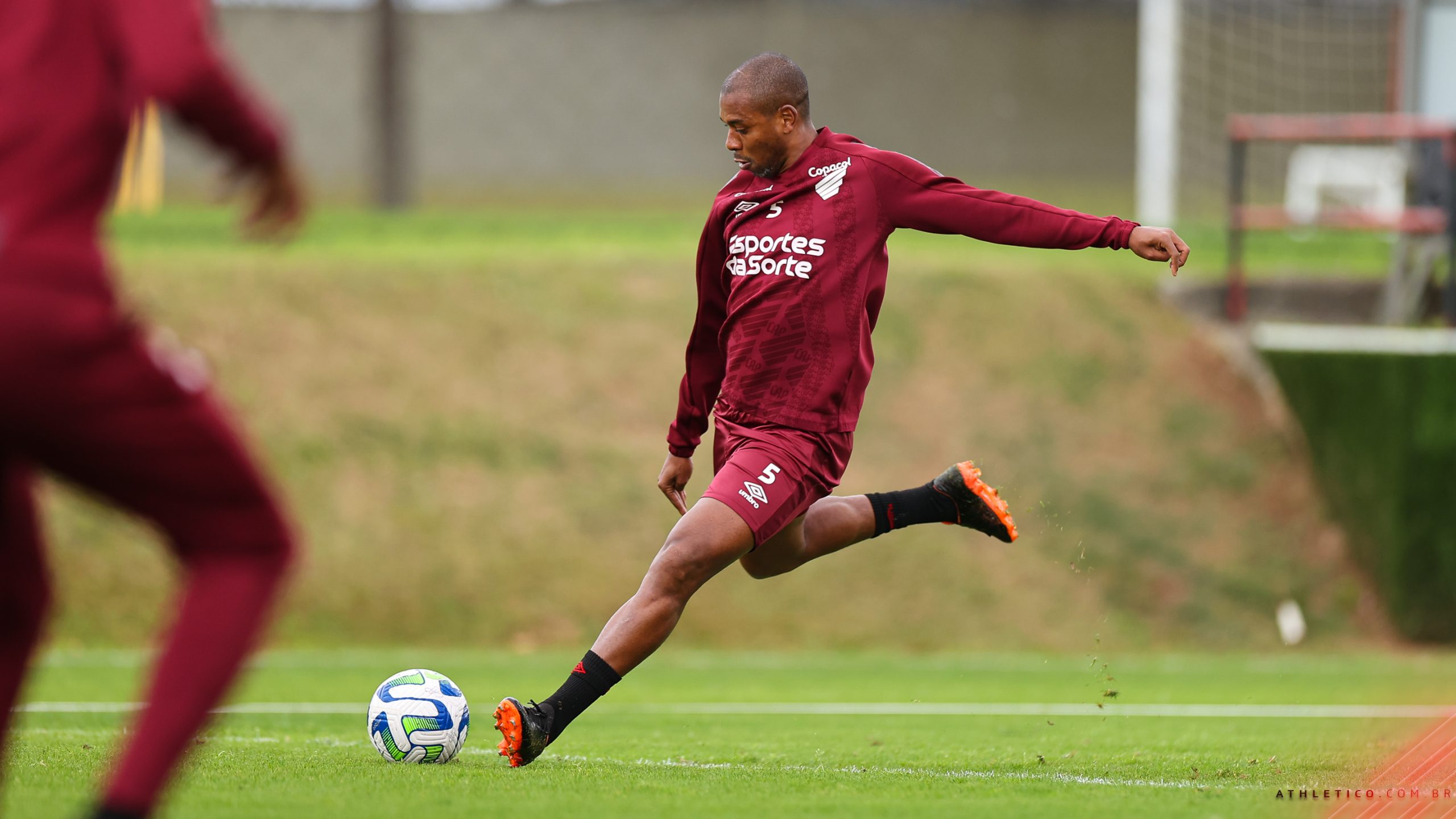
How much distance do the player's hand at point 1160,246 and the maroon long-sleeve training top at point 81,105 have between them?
3.28m

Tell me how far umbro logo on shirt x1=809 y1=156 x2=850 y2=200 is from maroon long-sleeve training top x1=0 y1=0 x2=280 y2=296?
2971 mm

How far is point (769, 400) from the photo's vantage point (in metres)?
5.86

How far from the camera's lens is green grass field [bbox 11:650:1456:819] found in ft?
15.7

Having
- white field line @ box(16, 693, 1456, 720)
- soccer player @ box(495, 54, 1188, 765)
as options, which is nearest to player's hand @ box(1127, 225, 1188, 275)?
soccer player @ box(495, 54, 1188, 765)

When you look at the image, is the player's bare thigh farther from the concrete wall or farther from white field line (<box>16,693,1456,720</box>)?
the concrete wall

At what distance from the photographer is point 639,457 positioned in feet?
48.6

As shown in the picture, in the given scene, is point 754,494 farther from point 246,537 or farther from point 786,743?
point 246,537

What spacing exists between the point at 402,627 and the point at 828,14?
1411cm

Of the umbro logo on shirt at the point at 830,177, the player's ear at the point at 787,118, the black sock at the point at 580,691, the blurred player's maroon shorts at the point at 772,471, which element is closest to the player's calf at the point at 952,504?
the blurred player's maroon shorts at the point at 772,471

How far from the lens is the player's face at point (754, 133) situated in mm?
5840

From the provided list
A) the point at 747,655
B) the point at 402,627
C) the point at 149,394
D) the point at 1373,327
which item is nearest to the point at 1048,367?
the point at 1373,327

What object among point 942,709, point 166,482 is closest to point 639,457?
point 942,709

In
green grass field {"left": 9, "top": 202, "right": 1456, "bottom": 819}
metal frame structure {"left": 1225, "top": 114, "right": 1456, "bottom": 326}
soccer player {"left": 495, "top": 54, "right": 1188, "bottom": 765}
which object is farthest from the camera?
metal frame structure {"left": 1225, "top": 114, "right": 1456, "bottom": 326}

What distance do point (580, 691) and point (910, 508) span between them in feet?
5.59
